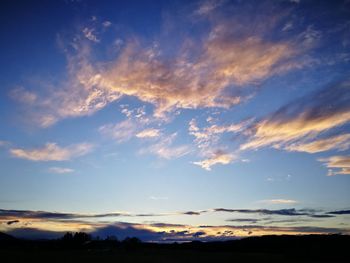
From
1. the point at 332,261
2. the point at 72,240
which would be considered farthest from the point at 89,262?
the point at 72,240

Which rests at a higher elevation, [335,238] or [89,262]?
[335,238]

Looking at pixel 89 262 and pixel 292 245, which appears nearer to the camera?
pixel 89 262

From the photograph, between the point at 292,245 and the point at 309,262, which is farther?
the point at 292,245

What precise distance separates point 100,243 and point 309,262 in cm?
9852

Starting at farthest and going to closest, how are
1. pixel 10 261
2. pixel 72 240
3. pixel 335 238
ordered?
1. pixel 72 240
2. pixel 335 238
3. pixel 10 261

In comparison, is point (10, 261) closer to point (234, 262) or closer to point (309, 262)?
point (234, 262)

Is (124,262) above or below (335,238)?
below

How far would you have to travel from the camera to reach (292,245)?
5157 inches

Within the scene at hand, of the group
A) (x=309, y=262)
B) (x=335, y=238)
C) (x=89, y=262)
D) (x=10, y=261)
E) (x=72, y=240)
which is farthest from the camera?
(x=72, y=240)

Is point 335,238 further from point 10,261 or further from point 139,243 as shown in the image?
point 10,261

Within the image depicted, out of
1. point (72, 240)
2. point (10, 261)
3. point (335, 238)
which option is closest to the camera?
point (10, 261)

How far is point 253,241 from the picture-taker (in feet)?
495

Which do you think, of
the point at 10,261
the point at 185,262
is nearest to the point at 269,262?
the point at 185,262

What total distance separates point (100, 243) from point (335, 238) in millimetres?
93892
